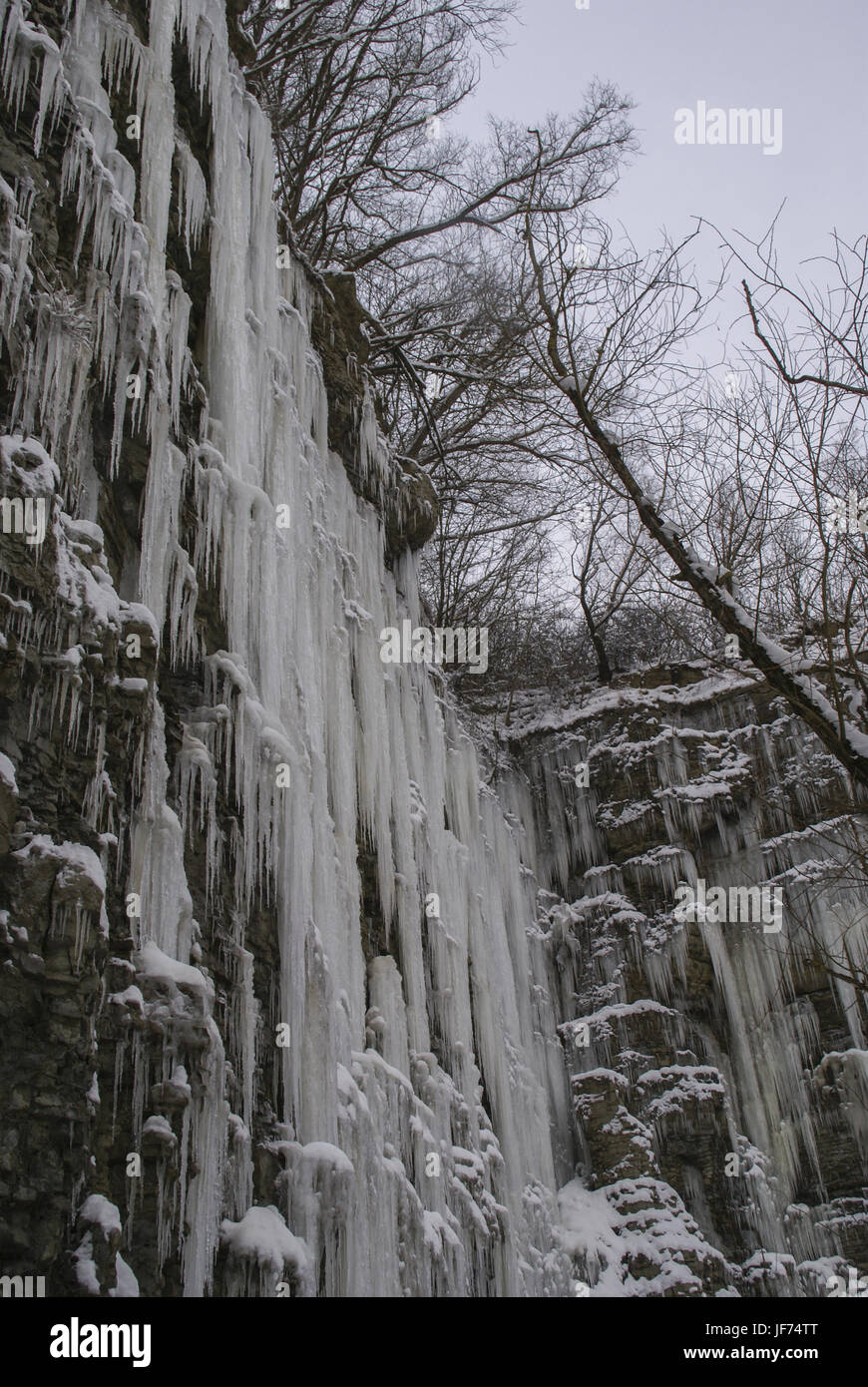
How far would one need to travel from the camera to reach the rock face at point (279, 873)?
4121mm

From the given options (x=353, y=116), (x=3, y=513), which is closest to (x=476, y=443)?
(x=353, y=116)

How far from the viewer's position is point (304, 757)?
6215mm

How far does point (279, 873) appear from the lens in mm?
5762

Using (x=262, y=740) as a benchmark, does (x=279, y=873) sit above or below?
below

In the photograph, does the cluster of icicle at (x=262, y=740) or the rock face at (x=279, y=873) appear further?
the cluster of icicle at (x=262, y=740)

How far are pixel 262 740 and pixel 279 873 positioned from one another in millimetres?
668

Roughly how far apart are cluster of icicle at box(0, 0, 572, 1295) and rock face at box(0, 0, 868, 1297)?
23mm

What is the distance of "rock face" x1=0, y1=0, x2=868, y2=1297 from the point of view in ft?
13.5

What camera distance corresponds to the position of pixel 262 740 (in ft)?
18.6

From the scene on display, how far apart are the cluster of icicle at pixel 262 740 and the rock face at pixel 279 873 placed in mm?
23

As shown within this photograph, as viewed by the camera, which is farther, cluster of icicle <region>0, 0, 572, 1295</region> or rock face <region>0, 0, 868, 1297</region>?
cluster of icicle <region>0, 0, 572, 1295</region>

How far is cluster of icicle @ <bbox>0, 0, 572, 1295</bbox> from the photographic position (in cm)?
459

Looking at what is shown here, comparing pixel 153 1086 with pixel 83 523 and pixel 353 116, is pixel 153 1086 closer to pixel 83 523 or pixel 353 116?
pixel 83 523

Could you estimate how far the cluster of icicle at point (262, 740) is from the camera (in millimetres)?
4594
